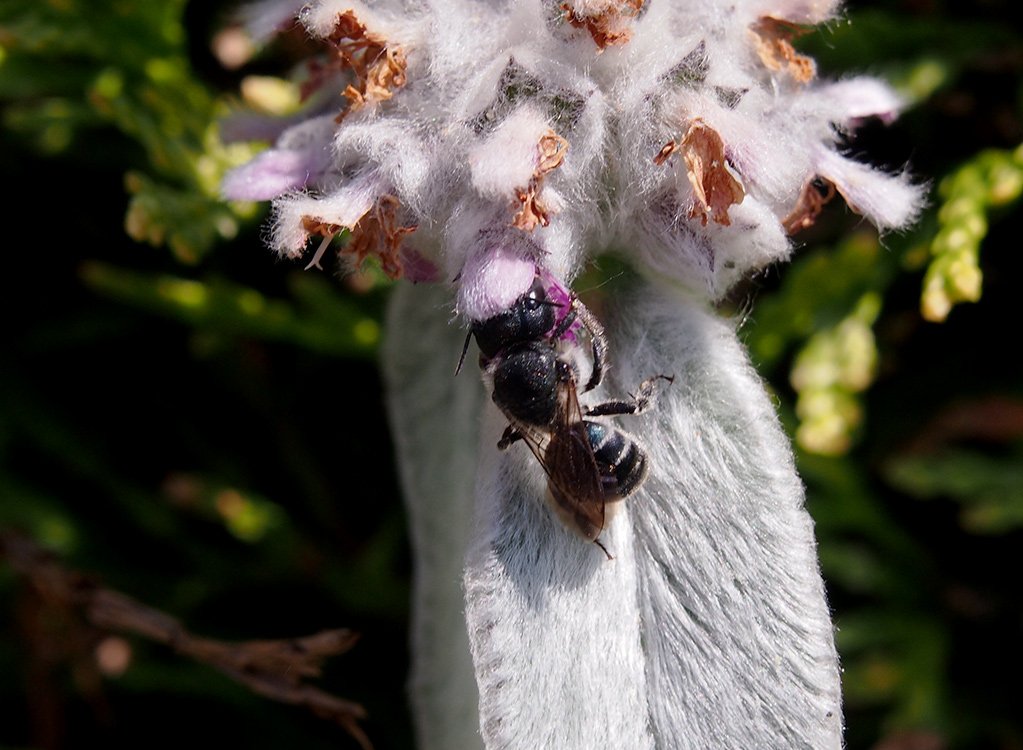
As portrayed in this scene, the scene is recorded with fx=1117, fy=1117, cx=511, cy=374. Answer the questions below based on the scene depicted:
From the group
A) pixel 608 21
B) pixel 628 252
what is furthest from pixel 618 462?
pixel 608 21

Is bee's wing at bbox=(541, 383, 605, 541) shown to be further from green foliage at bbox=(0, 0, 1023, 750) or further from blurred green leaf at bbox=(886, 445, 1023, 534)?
blurred green leaf at bbox=(886, 445, 1023, 534)

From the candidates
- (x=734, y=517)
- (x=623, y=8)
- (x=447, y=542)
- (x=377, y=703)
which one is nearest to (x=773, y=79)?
(x=623, y=8)

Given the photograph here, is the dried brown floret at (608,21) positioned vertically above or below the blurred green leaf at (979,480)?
above

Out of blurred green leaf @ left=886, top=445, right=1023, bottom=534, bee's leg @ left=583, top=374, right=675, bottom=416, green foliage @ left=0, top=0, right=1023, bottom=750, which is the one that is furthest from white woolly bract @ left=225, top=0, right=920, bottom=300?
blurred green leaf @ left=886, top=445, right=1023, bottom=534

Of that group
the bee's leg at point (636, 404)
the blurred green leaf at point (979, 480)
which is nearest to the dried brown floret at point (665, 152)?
the bee's leg at point (636, 404)

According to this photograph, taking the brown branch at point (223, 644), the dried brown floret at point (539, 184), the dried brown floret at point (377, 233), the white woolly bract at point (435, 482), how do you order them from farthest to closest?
1. the brown branch at point (223, 644)
2. the white woolly bract at point (435, 482)
3. the dried brown floret at point (377, 233)
4. the dried brown floret at point (539, 184)

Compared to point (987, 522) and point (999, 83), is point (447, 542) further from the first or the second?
point (999, 83)

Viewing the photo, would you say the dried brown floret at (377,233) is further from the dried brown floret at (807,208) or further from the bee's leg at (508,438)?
the dried brown floret at (807,208)
